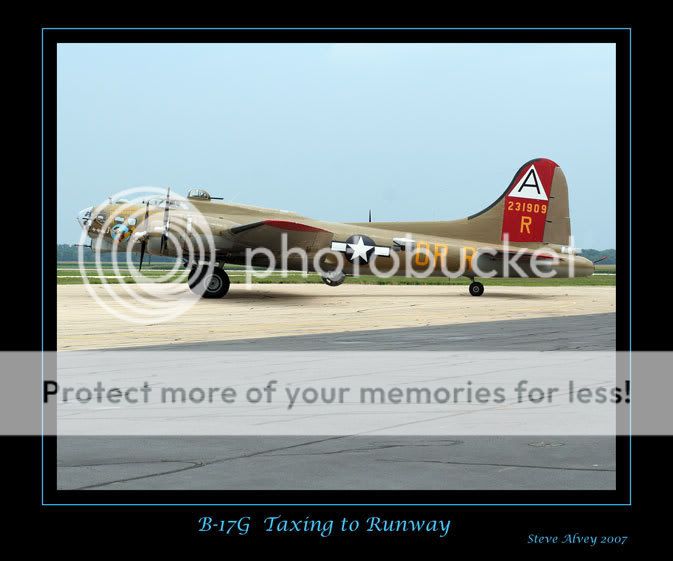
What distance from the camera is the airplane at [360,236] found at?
3503cm

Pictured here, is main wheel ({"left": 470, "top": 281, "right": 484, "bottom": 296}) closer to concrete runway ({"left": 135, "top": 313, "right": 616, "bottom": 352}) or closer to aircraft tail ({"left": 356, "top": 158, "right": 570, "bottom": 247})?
aircraft tail ({"left": 356, "top": 158, "right": 570, "bottom": 247})

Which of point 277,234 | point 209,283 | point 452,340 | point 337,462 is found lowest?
point 337,462

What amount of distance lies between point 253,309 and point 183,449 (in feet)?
77.5

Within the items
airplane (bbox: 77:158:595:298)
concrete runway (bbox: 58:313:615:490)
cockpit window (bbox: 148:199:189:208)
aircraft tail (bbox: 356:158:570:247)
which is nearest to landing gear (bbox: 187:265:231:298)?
airplane (bbox: 77:158:595:298)

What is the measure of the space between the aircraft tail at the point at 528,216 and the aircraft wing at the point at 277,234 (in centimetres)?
787

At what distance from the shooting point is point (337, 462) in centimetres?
789

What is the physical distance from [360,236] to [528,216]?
990 centimetres

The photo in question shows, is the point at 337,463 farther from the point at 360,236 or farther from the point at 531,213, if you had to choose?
the point at 531,213

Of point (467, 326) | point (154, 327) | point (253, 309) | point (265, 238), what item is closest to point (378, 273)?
point (265, 238)

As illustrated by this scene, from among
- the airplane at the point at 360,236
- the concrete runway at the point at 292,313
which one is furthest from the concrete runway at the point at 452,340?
the airplane at the point at 360,236

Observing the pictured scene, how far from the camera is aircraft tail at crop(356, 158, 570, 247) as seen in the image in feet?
137

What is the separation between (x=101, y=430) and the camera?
30.7 feet

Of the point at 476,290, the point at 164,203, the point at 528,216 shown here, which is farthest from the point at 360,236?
the point at 528,216

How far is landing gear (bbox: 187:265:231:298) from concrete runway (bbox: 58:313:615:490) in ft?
90.3
